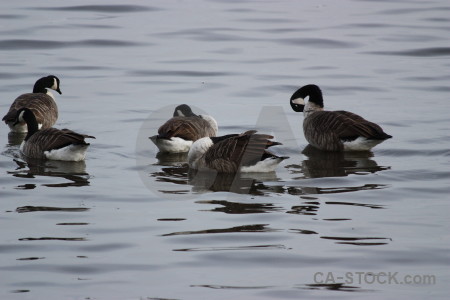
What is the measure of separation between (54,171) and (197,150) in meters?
1.98

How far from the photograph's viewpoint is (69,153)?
41.1 feet

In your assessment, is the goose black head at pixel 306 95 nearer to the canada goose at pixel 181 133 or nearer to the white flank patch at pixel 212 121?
the white flank patch at pixel 212 121

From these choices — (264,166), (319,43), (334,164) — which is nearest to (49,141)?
(264,166)

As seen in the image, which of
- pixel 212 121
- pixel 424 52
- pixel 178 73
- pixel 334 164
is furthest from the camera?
pixel 424 52

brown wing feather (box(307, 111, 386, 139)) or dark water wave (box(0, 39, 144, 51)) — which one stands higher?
dark water wave (box(0, 39, 144, 51))

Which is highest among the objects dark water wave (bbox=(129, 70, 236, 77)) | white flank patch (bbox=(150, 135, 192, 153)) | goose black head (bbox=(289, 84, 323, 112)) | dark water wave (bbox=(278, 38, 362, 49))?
dark water wave (bbox=(278, 38, 362, 49))

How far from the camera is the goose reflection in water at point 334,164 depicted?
12234 millimetres

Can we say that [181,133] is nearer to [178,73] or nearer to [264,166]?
[264,166]

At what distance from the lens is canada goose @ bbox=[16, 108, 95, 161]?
12.4m

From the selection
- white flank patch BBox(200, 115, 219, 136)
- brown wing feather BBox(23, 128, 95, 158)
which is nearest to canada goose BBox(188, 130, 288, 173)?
white flank patch BBox(200, 115, 219, 136)

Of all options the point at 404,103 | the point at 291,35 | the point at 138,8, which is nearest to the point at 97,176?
the point at 404,103

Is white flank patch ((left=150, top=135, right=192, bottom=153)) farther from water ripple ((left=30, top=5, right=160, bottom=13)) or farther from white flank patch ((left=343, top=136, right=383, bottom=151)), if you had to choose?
water ripple ((left=30, top=5, right=160, bottom=13))

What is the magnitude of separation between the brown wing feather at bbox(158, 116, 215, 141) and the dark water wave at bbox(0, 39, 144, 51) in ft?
29.7

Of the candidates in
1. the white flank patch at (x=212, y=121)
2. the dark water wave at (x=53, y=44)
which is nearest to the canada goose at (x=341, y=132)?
the white flank patch at (x=212, y=121)
